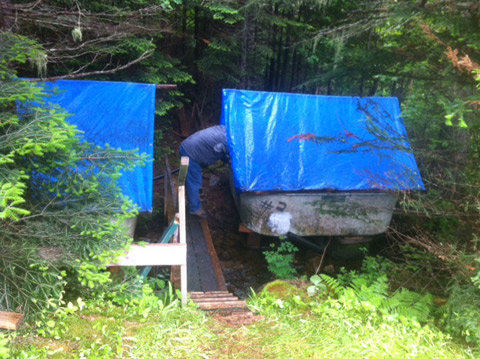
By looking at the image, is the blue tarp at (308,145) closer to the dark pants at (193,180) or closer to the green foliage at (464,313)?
the dark pants at (193,180)

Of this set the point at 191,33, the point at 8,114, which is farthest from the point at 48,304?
the point at 191,33

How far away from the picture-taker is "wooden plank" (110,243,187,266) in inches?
138

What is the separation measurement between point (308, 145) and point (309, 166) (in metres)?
0.42

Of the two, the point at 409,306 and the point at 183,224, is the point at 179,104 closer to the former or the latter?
the point at 183,224

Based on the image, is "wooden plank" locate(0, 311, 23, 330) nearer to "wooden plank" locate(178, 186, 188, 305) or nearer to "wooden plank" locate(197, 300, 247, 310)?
"wooden plank" locate(178, 186, 188, 305)

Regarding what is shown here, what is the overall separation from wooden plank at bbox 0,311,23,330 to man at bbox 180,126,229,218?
4.33 m

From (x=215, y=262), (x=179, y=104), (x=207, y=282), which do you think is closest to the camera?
(x=207, y=282)

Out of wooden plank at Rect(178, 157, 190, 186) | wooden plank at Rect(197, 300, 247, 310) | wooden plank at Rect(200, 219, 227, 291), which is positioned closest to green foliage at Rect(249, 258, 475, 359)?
wooden plank at Rect(197, 300, 247, 310)

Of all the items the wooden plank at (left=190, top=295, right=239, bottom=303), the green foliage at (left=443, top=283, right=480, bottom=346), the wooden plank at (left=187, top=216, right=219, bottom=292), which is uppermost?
the green foliage at (left=443, top=283, right=480, bottom=346)

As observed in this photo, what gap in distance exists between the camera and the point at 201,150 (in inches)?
263

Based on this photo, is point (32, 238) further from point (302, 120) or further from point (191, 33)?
point (191, 33)

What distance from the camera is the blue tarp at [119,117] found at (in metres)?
5.16

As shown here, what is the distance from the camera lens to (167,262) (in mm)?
3682

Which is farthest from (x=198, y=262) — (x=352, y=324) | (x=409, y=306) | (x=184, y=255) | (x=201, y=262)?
(x=409, y=306)
